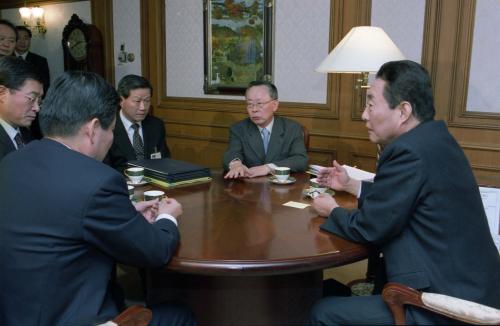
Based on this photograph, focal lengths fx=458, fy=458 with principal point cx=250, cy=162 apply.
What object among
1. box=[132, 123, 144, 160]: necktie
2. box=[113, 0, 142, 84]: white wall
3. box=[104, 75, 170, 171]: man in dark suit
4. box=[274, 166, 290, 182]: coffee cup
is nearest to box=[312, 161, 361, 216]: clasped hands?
box=[274, 166, 290, 182]: coffee cup

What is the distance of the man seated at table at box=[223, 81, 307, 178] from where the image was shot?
2.98 m

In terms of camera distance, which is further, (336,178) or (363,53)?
(363,53)

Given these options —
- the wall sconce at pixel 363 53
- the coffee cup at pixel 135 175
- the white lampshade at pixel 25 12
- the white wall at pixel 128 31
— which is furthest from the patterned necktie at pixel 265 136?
the white lampshade at pixel 25 12

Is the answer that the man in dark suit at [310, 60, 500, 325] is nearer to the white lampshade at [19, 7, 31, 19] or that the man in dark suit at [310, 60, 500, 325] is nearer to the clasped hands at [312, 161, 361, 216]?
the clasped hands at [312, 161, 361, 216]

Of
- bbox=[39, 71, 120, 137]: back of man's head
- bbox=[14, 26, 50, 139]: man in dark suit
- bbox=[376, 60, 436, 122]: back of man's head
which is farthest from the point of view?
bbox=[14, 26, 50, 139]: man in dark suit

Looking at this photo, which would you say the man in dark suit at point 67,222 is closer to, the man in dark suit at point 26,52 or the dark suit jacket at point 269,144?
the dark suit jacket at point 269,144

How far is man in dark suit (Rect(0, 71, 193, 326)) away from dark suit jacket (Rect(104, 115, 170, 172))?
4.82 feet

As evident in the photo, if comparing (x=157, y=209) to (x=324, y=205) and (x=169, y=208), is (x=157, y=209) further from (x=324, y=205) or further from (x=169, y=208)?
(x=324, y=205)

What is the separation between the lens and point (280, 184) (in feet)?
7.92

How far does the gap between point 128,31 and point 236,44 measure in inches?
57.0

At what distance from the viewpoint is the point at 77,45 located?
5.45 metres

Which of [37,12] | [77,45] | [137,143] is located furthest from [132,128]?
Answer: [37,12]

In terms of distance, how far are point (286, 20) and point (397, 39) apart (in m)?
1.00

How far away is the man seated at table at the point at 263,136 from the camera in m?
2.98
